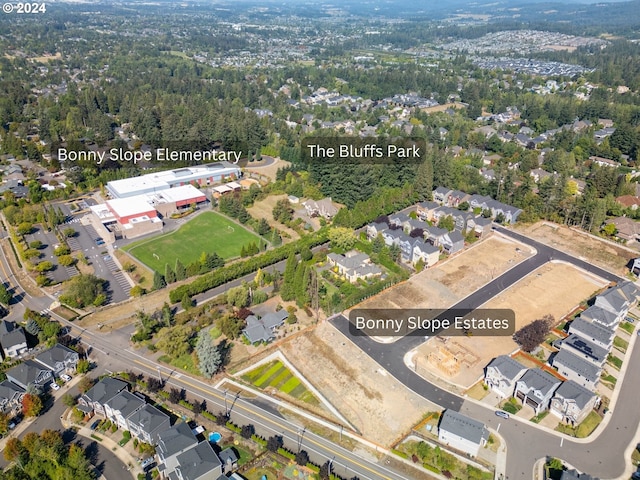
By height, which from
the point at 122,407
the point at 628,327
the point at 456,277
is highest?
the point at 122,407

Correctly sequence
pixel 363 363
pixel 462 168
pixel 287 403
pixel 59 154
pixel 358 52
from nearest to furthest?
pixel 287 403 → pixel 363 363 → pixel 462 168 → pixel 59 154 → pixel 358 52

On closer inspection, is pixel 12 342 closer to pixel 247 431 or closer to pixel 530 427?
pixel 247 431

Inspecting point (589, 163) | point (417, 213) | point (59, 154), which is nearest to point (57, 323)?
point (417, 213)

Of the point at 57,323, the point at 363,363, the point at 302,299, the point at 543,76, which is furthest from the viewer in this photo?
the point at 543,76

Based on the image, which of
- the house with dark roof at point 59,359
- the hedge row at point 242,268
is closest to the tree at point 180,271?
the hedge row at point 242,268

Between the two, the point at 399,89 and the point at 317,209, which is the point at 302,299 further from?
the point at 399,89

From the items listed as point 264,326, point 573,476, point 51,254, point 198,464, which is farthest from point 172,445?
point 51,254
